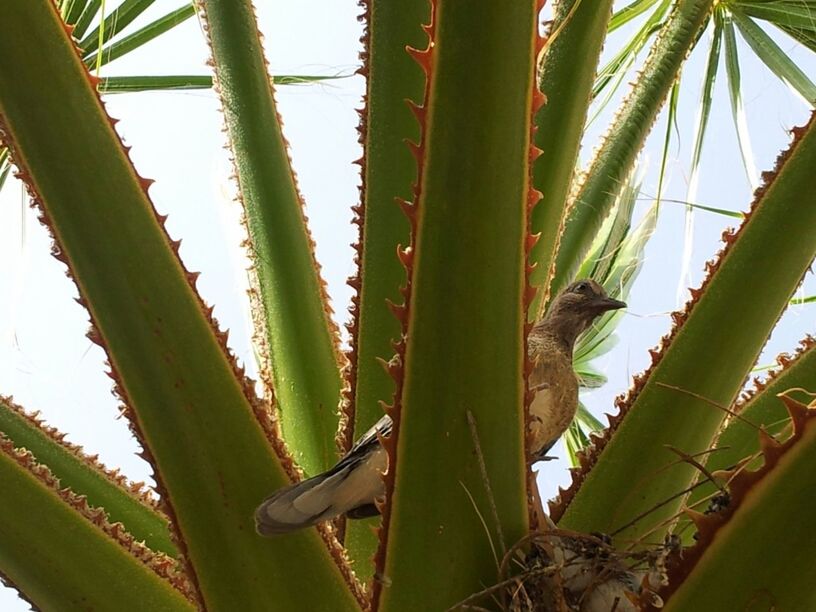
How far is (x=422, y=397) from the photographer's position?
1.35m

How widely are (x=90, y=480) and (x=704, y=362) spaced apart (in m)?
1.08

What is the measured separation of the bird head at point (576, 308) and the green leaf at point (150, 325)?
116 centimetres

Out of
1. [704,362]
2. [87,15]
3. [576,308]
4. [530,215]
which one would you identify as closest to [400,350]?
[530,215]

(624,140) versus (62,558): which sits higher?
(624,140)

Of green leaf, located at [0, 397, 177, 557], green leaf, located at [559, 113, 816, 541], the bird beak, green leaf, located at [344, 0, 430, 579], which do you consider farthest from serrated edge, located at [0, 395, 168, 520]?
the bird beak

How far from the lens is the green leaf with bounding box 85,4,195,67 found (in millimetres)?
2557

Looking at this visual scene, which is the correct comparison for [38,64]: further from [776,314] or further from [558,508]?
[776,314]

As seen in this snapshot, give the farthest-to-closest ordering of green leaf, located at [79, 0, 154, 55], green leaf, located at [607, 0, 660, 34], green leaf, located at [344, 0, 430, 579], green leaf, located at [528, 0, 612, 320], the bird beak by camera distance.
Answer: green leaf, located at [607, 0, 660, 34]
the bird beak
green leaf, located at [79, 0, 154, 55]
green leaf, located at [528, 0, 612, 320]
green leaf, located at [344, 0, 430, 579]

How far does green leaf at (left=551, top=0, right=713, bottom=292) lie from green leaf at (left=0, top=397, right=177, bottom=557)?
101cm

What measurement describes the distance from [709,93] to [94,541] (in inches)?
77.3

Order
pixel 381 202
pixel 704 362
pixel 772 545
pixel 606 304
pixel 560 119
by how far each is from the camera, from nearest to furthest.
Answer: pixel 772 545 < pixel 704 362 < pixel 381 202 < pixel 560 119 < pixel 606 304

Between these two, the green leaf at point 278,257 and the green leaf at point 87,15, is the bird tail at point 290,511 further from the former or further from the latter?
the green leaf at point 87,15

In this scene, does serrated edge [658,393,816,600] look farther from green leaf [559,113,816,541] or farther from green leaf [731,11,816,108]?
green leaf [731,11,816,108]

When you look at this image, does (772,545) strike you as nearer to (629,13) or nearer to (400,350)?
(400,350)
